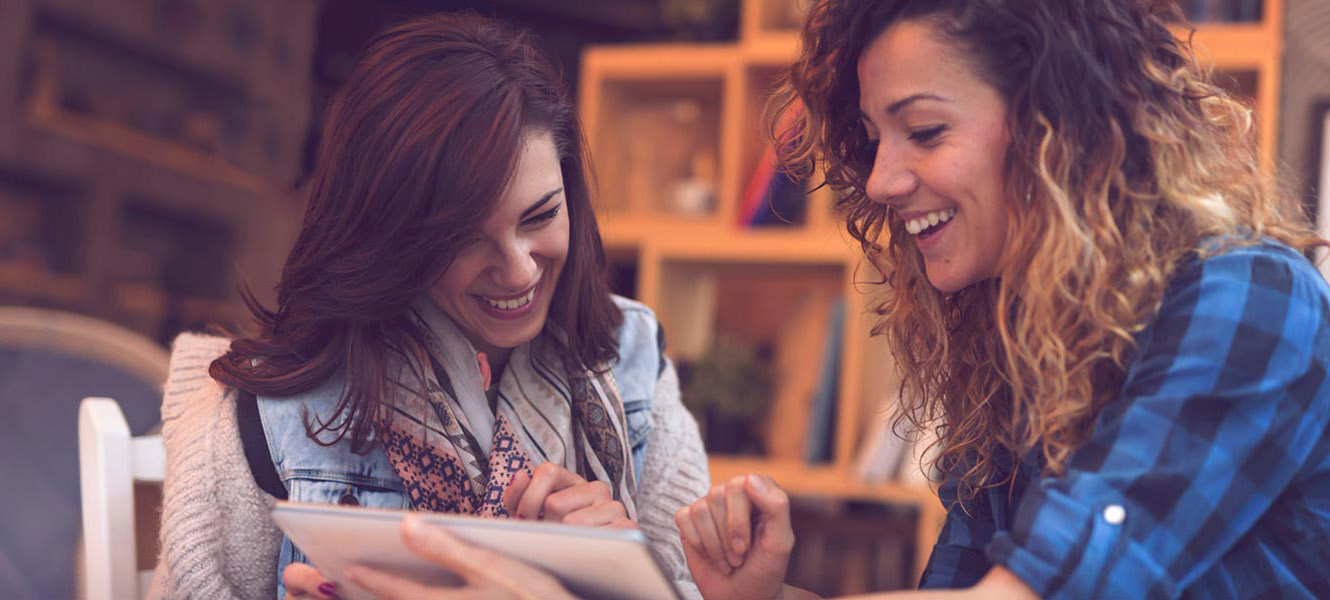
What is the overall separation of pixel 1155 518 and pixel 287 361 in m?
0.91

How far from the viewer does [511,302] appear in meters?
1.36

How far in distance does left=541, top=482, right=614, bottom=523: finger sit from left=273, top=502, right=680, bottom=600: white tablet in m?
0.21

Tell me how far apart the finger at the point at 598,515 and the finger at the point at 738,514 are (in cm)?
10

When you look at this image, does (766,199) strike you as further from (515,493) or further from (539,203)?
(515,493)

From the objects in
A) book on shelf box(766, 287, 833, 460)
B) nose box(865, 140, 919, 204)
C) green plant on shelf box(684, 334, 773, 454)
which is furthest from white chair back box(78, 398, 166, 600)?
book on shelf box(766, 287, 833, 460)

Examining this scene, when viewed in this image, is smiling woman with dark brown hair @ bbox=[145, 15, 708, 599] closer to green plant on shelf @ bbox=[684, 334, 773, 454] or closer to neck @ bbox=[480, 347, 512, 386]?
neck @ bbox=[480, 347, 512, 386]

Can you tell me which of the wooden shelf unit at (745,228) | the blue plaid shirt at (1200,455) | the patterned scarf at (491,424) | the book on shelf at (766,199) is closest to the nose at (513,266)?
the patterned scarf at (491,424)

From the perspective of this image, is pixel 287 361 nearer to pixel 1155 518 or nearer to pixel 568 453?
pixel 568 453

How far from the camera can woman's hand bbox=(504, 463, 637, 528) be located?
1.11 metres

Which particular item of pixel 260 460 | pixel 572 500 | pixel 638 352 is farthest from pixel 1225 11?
pixel 260 460

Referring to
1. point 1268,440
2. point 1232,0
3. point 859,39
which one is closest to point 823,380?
point 1232,0

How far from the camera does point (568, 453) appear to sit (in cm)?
146

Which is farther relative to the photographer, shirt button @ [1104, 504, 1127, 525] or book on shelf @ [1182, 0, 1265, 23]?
book on shelf @ [1182, 0, 1265, 23]

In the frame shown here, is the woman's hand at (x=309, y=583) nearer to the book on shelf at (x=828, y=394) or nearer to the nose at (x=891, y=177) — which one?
the nose at (x=891, y=177)
